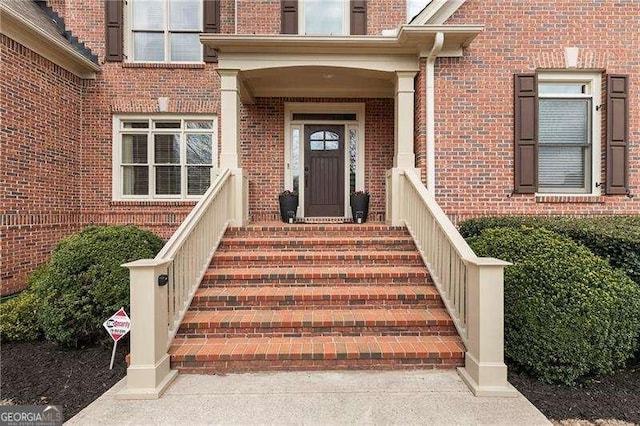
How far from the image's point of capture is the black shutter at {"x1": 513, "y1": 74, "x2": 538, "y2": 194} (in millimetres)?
5395

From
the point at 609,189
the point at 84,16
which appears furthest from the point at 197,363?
the point at 84,16

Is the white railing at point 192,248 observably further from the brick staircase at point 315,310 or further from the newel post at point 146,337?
the newel post at point 146,337

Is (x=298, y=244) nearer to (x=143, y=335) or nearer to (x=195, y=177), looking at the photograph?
(x=143, y=335)

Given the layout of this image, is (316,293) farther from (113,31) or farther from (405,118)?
(113,31)

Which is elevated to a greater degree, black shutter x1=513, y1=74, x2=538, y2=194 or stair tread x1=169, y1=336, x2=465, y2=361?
black shutter x1=513, y1=74, x2=538, y2=194

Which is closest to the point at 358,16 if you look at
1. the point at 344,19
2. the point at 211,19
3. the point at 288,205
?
the point at 344,19

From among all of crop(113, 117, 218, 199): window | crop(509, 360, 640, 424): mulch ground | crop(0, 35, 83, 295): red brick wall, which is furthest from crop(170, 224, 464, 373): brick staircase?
crop(0, 35, 83, 295): red brick wall

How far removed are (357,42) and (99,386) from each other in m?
5.21

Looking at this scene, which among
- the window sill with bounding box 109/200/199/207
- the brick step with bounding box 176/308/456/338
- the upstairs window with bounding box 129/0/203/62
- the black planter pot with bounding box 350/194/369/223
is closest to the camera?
the brick step with bounding box 176/308/456/338

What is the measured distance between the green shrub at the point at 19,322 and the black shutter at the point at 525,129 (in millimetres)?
6765

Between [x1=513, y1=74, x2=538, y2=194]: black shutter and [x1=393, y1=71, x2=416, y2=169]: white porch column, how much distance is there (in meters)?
1.60

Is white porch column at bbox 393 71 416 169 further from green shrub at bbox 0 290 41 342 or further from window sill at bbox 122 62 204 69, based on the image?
green shrub at bbox 0 290 41 342

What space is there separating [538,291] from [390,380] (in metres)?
1.53

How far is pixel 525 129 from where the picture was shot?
17.7 ft
